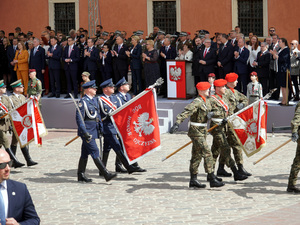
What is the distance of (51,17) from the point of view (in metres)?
32.9

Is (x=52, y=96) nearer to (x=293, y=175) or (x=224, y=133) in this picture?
(x=224, y=133)

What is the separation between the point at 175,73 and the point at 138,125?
7710mm

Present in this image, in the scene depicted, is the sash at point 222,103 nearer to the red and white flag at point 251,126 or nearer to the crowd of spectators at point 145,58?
the red and white flag at point 251,126

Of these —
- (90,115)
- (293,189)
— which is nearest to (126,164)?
(90,115)

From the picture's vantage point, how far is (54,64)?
22844 mm

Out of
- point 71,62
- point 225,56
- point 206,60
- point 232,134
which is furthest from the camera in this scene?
point 71,62

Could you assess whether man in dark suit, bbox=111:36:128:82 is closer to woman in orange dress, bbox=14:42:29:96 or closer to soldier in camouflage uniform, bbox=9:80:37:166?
woman in orange dress, bbox=14:42:29:96

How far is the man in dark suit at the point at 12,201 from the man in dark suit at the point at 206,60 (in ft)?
47.5

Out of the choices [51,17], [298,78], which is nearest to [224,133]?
[298,78]

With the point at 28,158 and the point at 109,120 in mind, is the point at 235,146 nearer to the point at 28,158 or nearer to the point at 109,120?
the point at 109,120

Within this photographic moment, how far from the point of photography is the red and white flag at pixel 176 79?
21062 mm

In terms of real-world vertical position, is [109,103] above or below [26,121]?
above

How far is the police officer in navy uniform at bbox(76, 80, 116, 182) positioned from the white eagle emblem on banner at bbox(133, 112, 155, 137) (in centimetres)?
71

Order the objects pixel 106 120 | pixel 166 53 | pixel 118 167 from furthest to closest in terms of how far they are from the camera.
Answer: pixel 166 53 → pixel 118 167 → pixel 106 120
